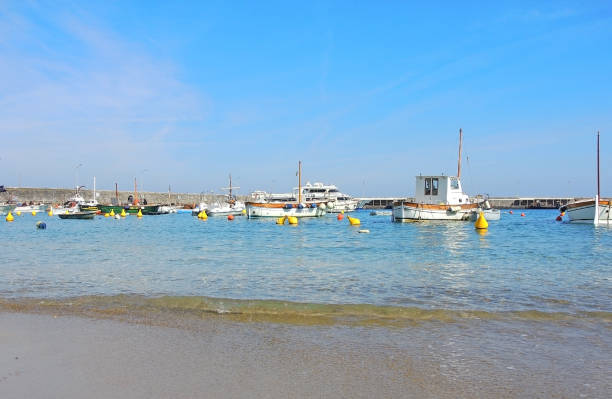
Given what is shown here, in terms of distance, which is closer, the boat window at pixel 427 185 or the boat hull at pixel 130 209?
the boat window at pixel 427 185

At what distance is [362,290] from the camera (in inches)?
484

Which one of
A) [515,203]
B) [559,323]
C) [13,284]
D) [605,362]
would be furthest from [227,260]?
[515,203]

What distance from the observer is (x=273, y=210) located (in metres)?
60.8

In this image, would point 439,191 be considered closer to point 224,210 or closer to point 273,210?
point 273,210

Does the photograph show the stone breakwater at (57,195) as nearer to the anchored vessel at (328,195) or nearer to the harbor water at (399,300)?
the anchored vessel at (328,195)

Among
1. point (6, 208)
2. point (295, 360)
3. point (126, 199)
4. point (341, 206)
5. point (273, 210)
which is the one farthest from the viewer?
point (126, 199)

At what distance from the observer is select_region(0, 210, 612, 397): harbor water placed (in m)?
6.28

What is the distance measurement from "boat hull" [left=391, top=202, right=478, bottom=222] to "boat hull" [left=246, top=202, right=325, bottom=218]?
17.3m

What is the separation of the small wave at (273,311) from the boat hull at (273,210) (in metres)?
49.5

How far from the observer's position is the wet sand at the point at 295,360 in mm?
5320

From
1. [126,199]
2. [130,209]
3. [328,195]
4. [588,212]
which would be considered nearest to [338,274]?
[588,212]

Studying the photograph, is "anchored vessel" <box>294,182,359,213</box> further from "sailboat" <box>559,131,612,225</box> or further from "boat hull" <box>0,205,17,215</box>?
"boat hull" <box>0,205,17,215</box>

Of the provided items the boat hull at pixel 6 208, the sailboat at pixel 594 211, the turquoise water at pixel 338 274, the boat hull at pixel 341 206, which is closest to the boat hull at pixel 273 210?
the boat hull at pixel 341 206

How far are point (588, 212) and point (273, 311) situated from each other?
4362 centimetres
